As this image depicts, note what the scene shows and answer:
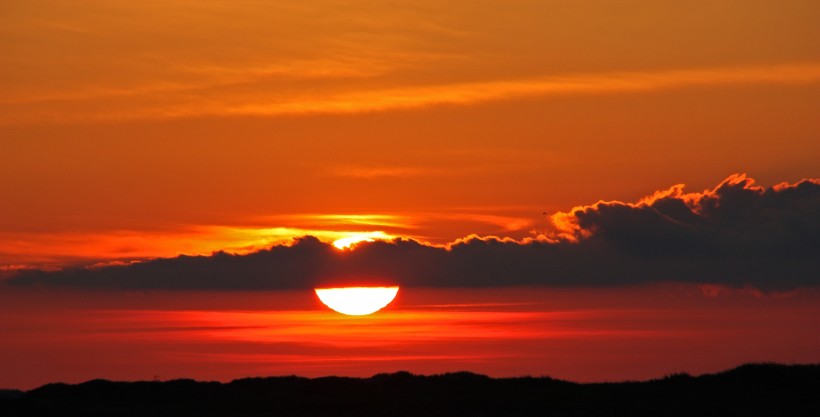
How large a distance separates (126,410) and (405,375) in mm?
14119

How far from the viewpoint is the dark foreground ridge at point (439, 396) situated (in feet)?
177

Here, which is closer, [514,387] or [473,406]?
[473,406]

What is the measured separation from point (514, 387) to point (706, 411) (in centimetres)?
1031

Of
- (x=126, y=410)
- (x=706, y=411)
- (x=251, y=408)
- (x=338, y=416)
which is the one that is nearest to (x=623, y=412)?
(x=706, y=411)

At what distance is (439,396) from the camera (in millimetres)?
56938

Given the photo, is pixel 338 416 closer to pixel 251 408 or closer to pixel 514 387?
pixel 251 408

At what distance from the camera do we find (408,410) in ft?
178

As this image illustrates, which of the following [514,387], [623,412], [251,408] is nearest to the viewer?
[623,412]

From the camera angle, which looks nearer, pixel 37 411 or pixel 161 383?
pixel 37 411

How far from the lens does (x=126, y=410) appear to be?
56875 mm

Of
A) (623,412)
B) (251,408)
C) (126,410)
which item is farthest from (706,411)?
(126,410)

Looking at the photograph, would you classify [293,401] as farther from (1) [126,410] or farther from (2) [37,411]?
(2) [37,411]

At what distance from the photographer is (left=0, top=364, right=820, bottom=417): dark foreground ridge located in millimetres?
53844

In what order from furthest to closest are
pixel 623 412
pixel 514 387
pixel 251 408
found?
pixel 514 387, pixel 251 408, pixel 623 412
